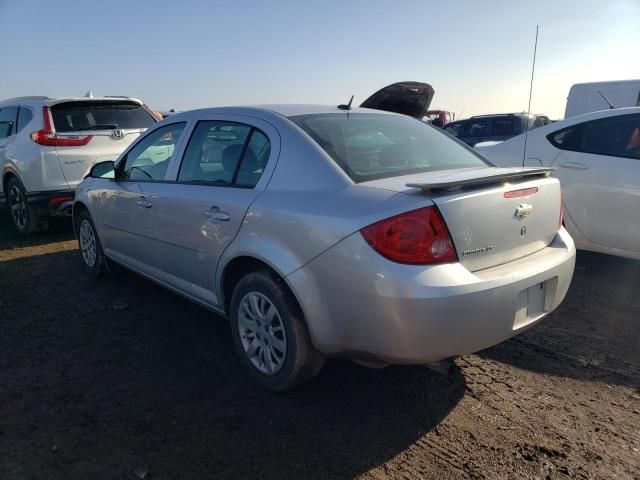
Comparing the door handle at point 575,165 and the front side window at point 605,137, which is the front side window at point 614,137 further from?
the door handle at point 575,165

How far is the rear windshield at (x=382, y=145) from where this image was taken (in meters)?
2.82

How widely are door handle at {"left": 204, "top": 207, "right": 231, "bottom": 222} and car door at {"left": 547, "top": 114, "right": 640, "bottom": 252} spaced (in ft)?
10.7

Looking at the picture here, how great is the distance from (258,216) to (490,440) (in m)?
1.62

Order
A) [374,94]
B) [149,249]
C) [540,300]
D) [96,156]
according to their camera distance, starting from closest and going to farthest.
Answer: [540,300] < [149,249] < [96,156] < [374,94]

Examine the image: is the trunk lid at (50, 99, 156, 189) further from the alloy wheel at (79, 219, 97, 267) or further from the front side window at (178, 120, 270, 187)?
the front side window at (178, 120, 270, 187)

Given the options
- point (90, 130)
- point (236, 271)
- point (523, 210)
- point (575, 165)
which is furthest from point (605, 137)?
point (90, 130)

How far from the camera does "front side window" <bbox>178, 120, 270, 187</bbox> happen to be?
3.07 metres

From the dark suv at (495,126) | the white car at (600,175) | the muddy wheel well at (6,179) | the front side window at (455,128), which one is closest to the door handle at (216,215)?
the white car at (600,175)

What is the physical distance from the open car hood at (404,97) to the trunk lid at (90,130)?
5295 millimetres

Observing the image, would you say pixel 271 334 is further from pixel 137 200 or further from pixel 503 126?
pixel 503 126

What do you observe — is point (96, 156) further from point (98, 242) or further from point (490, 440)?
point (490, 440)

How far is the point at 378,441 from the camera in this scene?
2518 mm

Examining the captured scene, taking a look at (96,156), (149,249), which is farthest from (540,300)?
(96,156)

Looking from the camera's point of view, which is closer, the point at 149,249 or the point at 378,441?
the point at 378,441
